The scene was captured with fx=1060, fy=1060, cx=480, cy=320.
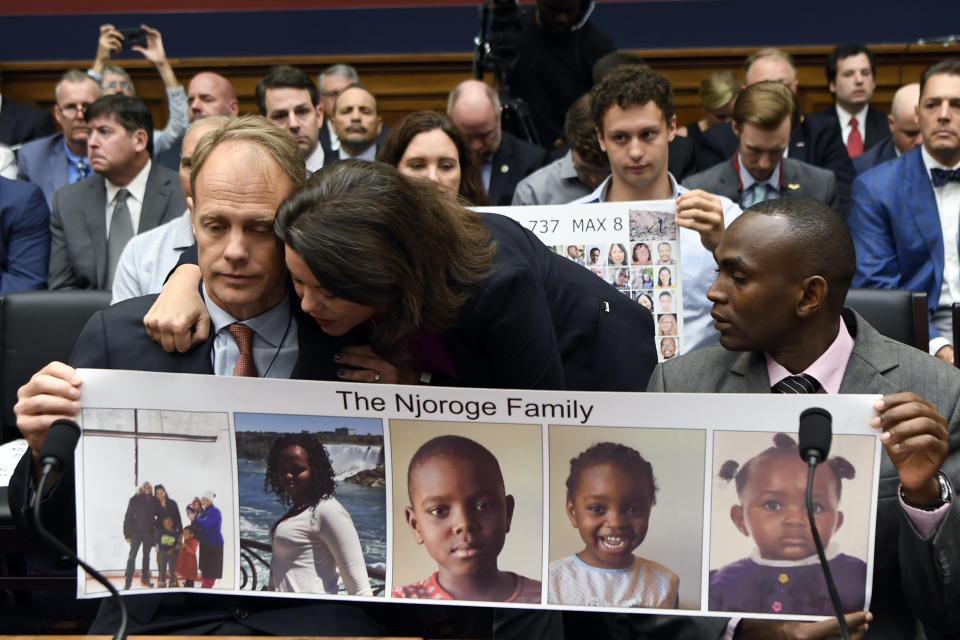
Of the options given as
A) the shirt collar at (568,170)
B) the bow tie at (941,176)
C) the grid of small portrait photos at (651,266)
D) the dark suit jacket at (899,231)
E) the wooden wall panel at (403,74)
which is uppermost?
the wooden wall panel at (403,74)

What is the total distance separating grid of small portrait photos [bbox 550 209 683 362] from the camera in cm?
314

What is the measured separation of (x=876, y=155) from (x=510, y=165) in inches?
80.7

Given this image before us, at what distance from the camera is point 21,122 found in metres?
6.80

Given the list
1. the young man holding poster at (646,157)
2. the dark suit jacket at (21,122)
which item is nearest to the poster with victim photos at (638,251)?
the young man holding poster at (646,157)

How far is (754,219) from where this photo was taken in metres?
2.11

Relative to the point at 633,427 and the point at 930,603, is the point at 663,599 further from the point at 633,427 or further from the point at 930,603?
the point at 930,603

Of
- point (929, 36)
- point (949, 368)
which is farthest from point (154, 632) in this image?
point (929, 36)

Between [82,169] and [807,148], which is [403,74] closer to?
[82,169]

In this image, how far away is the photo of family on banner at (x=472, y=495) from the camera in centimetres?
177

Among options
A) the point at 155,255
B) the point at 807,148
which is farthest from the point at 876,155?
the point at 155,255

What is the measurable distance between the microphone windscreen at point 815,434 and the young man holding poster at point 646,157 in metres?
1.78

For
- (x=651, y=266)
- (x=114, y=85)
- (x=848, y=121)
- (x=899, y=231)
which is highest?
(x=114, y=85)

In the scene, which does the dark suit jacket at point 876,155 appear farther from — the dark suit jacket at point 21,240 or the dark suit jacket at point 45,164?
the dark suit jacket at point 45,164

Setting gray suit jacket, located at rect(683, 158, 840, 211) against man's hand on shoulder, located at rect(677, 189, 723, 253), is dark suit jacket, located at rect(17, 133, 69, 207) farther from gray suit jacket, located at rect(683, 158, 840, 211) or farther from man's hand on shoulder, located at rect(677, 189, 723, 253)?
man's hand on shoulder, located at rect(677, 189, 723, 253)
